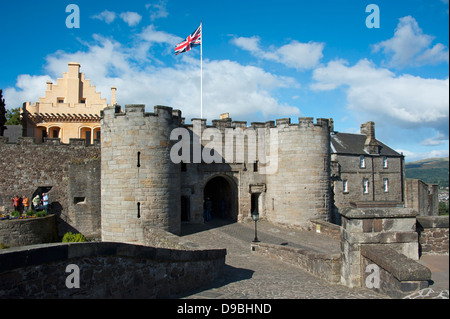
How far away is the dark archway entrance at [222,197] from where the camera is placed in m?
24.5

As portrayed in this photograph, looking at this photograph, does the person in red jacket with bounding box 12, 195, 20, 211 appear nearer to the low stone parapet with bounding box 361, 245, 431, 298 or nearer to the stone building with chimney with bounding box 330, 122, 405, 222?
the low stone parapet with bounding box 361, 245, 431, 298

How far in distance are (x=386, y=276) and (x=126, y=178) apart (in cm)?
1358

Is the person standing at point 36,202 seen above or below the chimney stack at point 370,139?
below

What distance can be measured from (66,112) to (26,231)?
15.6 m

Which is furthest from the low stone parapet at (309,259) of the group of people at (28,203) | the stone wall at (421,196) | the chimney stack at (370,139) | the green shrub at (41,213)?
the stone wall at (421,196)

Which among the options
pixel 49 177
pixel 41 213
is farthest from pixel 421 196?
pixel 41 213

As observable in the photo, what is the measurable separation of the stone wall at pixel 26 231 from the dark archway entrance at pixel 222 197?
443 inches

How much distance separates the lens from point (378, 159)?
3619 centimetres

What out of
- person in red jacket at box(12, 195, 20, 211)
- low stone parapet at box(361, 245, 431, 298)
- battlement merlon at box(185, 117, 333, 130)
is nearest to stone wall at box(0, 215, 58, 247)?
person in red jacket at box(12, 195, 20, 211)

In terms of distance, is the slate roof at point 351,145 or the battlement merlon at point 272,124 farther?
the slate roof at point 351,145

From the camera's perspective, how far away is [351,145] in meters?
35.5

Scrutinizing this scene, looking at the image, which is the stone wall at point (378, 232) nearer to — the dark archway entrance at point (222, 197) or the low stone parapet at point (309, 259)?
the low stone parapet at point (309, 259)
